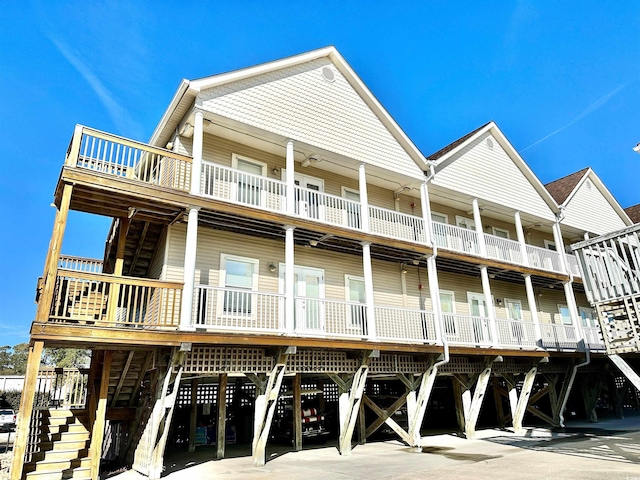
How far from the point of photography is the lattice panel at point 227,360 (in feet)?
34.3

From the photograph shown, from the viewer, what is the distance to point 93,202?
10906 millimetres

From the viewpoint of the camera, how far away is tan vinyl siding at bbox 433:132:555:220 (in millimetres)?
17953

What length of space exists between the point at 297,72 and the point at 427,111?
38.6m

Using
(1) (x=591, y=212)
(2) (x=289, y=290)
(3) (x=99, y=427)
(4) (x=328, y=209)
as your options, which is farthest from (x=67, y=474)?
(1) (x=591, y=212)

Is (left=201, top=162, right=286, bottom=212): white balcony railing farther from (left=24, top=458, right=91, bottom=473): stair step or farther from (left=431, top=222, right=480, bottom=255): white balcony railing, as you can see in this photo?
(left=24, top=458, right=91, bottom=473): stair step

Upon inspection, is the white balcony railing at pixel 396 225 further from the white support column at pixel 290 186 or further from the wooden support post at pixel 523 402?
the wooden support post at pixel 523 402

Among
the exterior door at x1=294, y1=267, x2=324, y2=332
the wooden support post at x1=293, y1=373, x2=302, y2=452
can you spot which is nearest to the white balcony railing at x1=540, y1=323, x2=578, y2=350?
the exterior door at x1=294, y1=267, x2=324, y2=332

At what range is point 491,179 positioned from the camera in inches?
754

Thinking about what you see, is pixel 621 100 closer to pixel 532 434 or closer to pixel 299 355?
pixel 532 434

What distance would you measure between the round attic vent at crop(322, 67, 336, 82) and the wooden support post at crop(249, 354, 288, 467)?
947cm

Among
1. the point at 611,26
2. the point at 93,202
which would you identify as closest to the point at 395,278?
the point at 93,202

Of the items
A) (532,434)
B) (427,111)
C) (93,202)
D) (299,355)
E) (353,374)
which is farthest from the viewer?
(427,111)

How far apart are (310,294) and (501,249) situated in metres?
9.03

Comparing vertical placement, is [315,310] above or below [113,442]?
above
